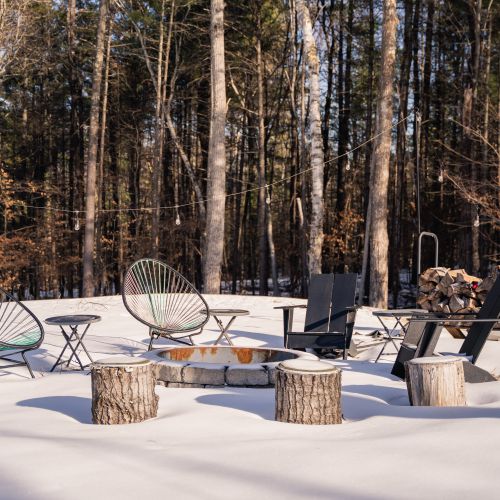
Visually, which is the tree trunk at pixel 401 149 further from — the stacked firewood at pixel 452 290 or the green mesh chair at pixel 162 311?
the green mesh chair at pixel 162 311

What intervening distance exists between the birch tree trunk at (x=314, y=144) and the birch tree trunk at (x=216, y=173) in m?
1.57

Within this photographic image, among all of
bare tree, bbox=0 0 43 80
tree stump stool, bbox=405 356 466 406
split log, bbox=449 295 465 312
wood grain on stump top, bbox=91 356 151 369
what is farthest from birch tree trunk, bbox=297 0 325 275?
wood grain on stump top, bbox=91 356 151 369

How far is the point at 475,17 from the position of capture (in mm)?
14680

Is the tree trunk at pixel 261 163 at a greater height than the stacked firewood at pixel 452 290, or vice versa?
the tree trunk at pixel 261 163

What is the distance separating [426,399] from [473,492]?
5.20 ft

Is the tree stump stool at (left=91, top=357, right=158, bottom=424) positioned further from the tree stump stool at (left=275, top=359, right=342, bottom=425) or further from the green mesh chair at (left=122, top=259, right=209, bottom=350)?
the green mesh chair at (left=122, top=259, right=209, bottom=350)

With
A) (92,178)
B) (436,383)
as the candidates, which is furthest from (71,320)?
(92,178)

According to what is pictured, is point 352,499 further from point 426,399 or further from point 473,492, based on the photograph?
point 426,399

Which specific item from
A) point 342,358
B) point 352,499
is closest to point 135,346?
point 342,358

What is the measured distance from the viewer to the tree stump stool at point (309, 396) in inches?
132

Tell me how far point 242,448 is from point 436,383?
1.43 metres

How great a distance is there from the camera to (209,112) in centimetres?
1842

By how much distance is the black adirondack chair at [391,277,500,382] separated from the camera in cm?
439

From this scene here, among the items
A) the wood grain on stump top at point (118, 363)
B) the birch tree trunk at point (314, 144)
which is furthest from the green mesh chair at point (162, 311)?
the birch tree trunk at point (314, 144)
